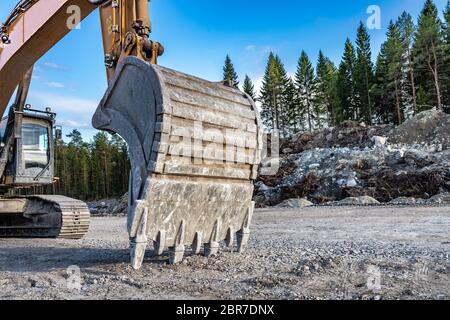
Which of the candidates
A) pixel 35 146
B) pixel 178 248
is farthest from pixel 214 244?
pixel 35 146

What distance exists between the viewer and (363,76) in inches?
1763

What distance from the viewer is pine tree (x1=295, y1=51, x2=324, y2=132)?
5206 centimetres

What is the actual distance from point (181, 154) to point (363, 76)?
44.9 metres

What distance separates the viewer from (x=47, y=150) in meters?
8.24

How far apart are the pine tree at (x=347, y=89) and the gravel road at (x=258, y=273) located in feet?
142

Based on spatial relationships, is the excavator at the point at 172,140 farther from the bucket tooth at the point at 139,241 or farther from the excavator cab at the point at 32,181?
the excavator cab at the point at 32,181

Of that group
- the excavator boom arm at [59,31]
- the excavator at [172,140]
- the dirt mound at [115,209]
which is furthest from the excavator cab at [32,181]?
the dirt mound at [115,209]

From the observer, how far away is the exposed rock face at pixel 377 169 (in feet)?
47.9

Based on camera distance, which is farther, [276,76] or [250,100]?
[276,76]

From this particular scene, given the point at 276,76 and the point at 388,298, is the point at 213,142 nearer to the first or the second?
the point at 388,298

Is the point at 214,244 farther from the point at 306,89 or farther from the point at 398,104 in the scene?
the point at 306,89

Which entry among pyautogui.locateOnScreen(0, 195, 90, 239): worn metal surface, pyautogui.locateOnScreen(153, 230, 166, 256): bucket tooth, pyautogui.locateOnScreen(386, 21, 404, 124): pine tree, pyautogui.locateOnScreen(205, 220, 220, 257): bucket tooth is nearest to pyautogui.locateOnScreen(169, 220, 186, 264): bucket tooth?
pyautogui.locateOnScreen(153, 230, 166, 256): bucket tooth
